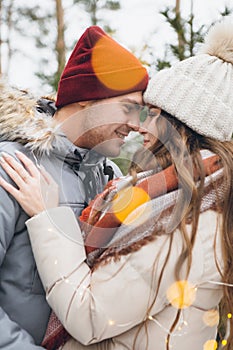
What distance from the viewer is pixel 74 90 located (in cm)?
240

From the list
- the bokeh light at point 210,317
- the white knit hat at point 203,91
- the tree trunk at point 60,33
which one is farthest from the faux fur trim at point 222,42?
the tree trunk at point 60,33

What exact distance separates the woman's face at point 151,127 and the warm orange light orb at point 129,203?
21 centimetres

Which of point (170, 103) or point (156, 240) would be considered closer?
point (156, 240)

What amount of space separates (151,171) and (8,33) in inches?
318

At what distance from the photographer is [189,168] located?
1832 millimetres

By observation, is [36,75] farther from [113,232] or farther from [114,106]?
[113,232]

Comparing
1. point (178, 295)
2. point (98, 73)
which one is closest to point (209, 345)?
point (178, 295)

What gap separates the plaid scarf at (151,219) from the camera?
1771 mm

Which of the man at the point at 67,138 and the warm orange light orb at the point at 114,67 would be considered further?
the warm orange light orb at the point at 114,67

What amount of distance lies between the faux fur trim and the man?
Result: 1.50 feet

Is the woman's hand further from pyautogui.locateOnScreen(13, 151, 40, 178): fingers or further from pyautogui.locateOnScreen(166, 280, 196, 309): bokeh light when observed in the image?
pyautogui.locateOnScreen(166, 280, 196, 309): bokeh light

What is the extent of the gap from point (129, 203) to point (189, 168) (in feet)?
0.73

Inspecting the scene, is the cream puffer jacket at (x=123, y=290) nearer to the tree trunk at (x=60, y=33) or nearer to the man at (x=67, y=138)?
the man at (x=67, y=138)

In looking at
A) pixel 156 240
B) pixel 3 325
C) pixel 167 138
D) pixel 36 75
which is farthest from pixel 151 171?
pixel 36 75
